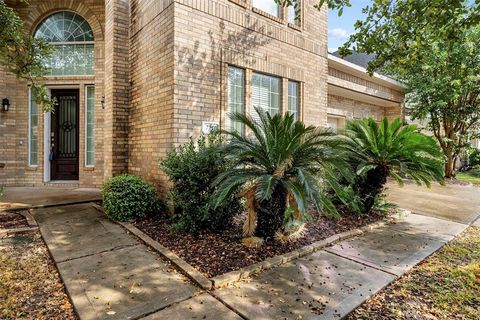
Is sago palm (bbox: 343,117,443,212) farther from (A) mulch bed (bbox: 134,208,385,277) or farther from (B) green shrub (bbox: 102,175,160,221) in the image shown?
(B) green shrub (bbox: 102,175,160,221)

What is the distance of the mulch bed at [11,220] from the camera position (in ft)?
15.6

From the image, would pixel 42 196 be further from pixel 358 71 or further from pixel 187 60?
pixel 358 71

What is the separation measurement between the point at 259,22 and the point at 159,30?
7.34 ft

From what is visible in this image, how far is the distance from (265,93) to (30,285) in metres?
5.44

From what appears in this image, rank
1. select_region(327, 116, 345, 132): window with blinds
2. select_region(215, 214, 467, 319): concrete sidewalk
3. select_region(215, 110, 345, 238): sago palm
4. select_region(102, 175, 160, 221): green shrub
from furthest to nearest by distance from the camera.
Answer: select_region(327, 116, 345, 132): window with blinds < select_region(102, 175, 160, 221): green shrub < select_region(215, 110, 345, 238): sago palm < select_region(215, 214, 467, 319): concrete sidewalk

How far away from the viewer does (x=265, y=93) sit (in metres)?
6.73

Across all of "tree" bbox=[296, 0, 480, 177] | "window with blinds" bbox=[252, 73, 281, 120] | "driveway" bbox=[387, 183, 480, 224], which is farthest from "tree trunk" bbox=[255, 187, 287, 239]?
"driveway" bbox=[387, 183, 480, 224]

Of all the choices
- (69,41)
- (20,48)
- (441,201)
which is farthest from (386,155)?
(69,41)

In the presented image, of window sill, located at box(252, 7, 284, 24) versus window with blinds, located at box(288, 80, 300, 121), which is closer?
window sill, located at box(252, 7, 284, 24)

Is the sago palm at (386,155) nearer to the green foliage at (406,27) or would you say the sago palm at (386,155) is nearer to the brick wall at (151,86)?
the green foliage at (406,27)

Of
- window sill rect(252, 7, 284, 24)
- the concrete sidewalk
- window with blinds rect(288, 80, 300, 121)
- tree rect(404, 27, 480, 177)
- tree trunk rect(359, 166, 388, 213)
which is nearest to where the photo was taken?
the concrete sidewalk

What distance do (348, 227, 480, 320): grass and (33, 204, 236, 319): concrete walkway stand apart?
1556mm

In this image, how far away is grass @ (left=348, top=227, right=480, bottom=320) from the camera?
2.72m

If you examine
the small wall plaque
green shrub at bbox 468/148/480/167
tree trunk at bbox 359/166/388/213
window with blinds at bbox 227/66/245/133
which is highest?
window with blinds at bbox 227/66/245/133
